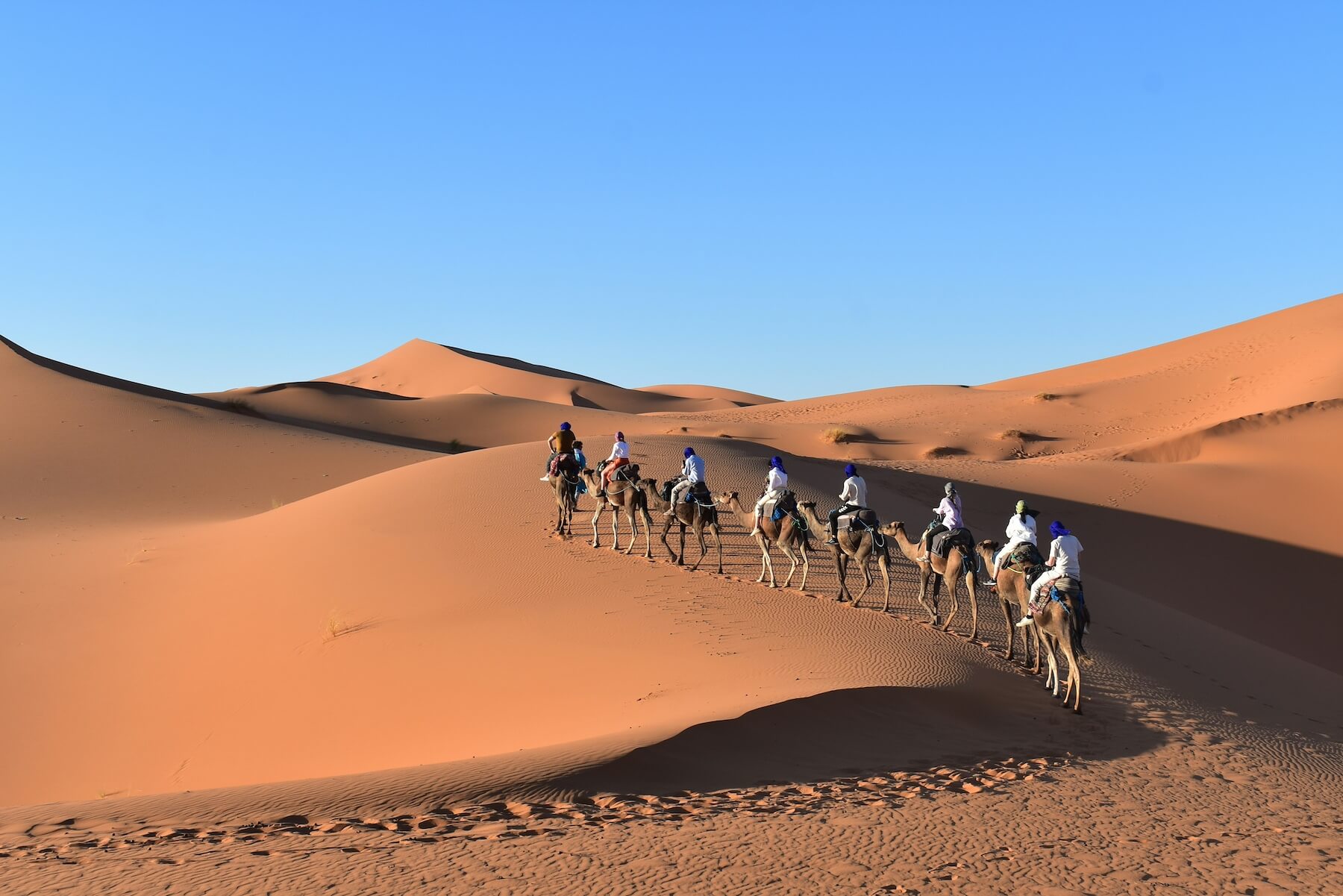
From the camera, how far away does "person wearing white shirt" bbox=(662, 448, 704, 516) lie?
19.5m

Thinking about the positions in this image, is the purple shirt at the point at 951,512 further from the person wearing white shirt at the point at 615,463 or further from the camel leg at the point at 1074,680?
the person wearing white shirt at the point at 615,463

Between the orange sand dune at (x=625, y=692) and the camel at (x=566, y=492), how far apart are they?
1.20 ft

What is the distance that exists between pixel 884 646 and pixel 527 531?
9560mm

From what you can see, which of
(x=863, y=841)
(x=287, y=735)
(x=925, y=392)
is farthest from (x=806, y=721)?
(x=925, y=392)

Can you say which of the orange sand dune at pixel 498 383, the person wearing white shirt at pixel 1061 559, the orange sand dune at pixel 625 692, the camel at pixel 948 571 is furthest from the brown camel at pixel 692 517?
the orange sand dune at pixel 498 383

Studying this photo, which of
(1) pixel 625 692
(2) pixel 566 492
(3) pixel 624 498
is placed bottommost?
(1) pixel 625 692

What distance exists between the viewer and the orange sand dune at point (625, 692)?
762 cm

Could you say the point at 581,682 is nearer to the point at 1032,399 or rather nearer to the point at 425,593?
the point at 425,593

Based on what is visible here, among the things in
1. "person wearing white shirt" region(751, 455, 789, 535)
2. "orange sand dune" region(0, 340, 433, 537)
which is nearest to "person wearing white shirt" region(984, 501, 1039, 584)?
"person wearing white shirt" region(751, 455, 789, 535)

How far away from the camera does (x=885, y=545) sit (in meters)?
18.3

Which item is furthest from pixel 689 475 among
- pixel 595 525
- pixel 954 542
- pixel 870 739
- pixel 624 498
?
pixel 870 739

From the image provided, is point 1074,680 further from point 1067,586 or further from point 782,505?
point 782,505

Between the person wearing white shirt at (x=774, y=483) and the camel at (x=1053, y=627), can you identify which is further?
the person wearing white shirt at (x=774, y=483)

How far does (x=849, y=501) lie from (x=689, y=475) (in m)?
3.18
